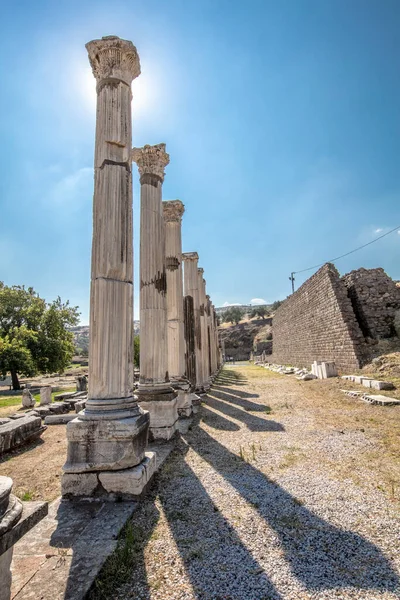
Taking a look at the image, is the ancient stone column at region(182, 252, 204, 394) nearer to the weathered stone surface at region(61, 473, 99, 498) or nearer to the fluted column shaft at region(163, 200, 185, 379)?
the fluted column shaft at region(163, 200, 185, 379)

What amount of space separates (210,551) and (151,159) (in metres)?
7.34

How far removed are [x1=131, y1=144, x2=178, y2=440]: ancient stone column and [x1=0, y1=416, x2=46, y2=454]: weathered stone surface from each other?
257 cm

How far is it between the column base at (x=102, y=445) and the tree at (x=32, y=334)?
2100 cm

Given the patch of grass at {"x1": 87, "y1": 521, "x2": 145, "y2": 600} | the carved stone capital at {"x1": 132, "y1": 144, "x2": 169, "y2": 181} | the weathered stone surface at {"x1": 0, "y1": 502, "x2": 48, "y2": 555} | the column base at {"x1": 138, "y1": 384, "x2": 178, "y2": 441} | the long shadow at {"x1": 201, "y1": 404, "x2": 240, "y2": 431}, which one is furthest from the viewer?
the carved stone capital at {"x1": 132, "y1": 144, "x2": 169, "y2": 181}

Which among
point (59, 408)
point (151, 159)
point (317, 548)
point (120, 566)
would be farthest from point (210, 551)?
point (59, 408)

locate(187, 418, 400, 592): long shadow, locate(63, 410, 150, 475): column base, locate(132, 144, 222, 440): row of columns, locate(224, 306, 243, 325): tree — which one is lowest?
locate(187, 418, 400, 592): long shadow

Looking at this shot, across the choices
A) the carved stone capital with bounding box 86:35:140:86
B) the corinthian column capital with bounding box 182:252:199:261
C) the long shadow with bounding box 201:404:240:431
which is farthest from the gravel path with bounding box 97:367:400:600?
the corinthian column capital with bounding box 182:252:199:261

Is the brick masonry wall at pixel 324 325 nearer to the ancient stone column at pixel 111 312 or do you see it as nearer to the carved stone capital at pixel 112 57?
the ancient stone column at pixel 111 312

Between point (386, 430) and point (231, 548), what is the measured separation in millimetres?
4557

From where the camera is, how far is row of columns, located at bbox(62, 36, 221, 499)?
3.79 metres

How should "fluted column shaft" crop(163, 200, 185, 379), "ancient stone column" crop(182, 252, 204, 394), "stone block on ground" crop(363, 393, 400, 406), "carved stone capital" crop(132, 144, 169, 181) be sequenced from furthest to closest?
"ancient stone column" crop(182, 252, 204, 394), "fluted column shaft" crop(163, 200, 185, 379), "stone block on ground" crop(363, 393, 400, 406), "carved stone capital" crop(132, 144, 169, 181)

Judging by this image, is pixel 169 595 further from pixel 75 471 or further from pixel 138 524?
pixel 75 471

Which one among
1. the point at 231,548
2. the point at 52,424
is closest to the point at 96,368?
the point at 231,548

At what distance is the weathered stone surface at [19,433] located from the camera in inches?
249
